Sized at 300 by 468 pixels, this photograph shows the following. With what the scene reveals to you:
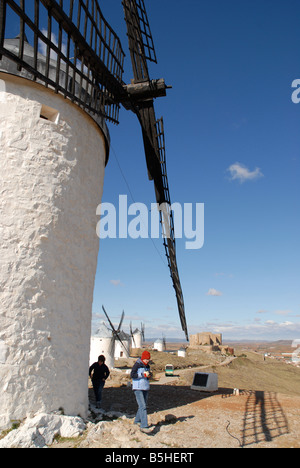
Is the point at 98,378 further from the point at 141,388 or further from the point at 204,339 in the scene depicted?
the point at 204,339

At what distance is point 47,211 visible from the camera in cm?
588

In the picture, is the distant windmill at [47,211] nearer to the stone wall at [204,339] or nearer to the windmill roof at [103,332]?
the windmill roof at [103,332]

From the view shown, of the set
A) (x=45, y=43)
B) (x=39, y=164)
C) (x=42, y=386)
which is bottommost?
(x=42, y=386)

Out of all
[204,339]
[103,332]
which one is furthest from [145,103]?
[204,339]

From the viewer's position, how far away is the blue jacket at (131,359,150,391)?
5.77 m

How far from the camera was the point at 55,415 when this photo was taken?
17.3 ft

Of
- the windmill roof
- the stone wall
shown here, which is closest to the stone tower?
the windmill roof

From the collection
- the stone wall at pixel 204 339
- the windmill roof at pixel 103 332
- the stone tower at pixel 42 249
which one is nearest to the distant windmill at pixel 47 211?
the stone tower at pixel 42 249

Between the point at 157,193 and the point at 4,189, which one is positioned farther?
the point at 157,193
